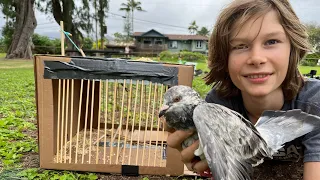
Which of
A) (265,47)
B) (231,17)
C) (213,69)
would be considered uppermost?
(231,17)

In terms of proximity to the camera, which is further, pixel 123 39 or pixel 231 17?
pixel 123 39

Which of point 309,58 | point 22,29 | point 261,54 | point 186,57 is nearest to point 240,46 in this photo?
point 261,54

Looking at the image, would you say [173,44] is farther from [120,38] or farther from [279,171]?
[279,171]

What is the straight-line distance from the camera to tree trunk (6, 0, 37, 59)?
26.8 meters

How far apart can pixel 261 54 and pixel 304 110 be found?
631mm

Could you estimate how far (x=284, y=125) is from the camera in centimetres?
217

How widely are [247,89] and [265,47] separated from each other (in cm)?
32

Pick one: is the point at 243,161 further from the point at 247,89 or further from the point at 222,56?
the point at 222,56

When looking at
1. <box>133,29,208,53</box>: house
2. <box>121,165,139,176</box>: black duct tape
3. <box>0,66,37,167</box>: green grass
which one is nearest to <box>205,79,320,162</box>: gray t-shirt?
<box>121,165,139,176</box>: black duct tape

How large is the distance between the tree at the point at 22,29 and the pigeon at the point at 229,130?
28.0 m

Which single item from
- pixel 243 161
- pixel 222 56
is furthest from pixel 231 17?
pixel 243 161

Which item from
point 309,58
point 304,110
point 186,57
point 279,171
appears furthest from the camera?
point 186,57

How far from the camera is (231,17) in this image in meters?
2.19

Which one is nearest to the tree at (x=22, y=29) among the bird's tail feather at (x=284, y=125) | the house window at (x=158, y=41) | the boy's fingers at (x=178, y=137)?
the boy's fingers at (x=178, y=137)
